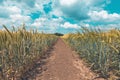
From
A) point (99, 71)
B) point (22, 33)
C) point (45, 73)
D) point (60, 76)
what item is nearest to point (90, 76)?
point (99, 71)

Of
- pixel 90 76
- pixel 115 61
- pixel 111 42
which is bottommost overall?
pixel 90 76

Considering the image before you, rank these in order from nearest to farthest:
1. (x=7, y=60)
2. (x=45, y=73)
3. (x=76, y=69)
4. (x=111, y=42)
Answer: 1. (x=7, y=60)
2. (x=111, y=42)
3. (x=45, y=73)
4. (x=76, y=69)

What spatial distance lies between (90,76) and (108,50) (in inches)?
55.5

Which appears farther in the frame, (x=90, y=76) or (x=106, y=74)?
(x=90, y=76)

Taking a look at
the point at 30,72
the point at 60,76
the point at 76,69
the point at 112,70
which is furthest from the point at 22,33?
the point at 112,70

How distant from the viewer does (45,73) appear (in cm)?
1046

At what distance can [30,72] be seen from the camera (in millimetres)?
10383

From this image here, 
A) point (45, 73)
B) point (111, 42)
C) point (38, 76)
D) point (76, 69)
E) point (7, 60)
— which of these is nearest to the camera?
point (7, 60)

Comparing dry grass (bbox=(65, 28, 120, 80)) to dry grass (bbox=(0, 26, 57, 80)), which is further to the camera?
dry grass (bbox=(65, 28, 120, 80))

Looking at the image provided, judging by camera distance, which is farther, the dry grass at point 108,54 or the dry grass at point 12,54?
the dry grass at point 108,54

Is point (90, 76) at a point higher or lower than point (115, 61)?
lower

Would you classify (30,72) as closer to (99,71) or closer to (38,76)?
(38,76)

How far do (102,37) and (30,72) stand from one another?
3.39 metres

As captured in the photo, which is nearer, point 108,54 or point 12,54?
point 12,54
